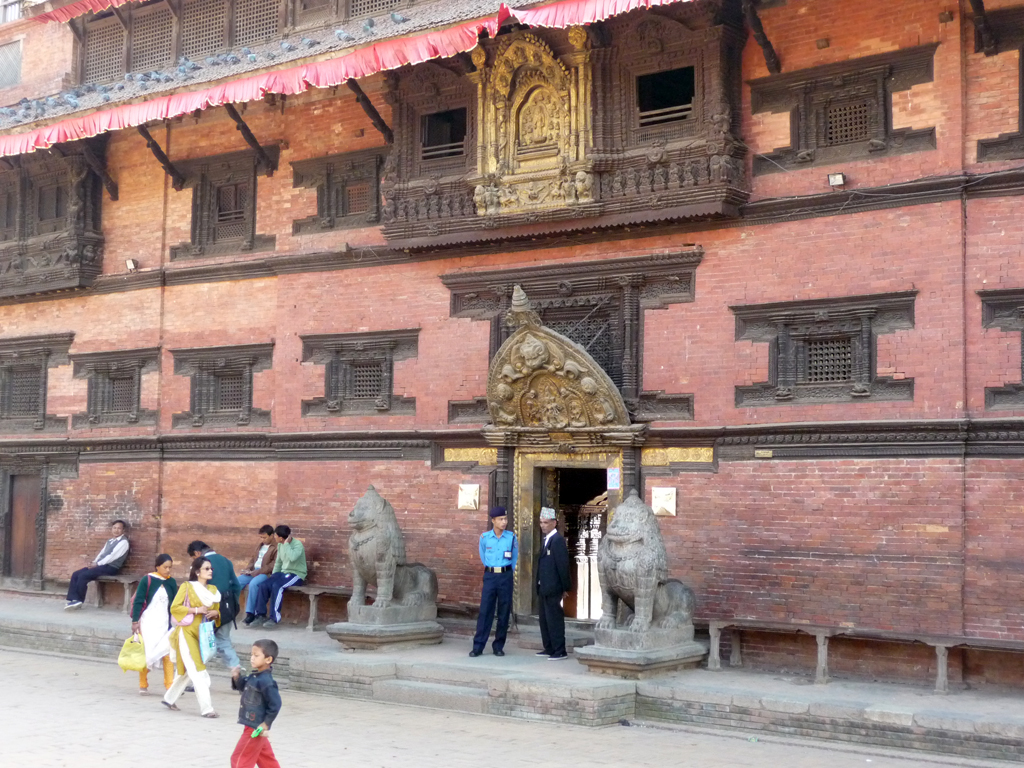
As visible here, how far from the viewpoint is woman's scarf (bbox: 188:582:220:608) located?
39.4 feet

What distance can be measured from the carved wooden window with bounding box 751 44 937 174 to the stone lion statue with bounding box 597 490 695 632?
14.0ft

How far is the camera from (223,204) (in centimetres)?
1903

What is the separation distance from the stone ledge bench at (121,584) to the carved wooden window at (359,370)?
405 cm

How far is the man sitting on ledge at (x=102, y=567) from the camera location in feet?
62.1

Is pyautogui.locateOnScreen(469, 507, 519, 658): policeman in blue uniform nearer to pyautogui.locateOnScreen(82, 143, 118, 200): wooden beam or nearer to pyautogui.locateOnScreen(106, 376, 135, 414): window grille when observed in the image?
pyautogui.locateOnScreen(106, 376, 135, 414): window grille

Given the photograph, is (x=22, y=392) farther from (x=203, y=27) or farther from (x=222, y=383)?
(x=203, y=27)

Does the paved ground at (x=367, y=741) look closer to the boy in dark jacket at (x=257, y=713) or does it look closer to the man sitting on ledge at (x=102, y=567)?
the boy in dark jacket at (x=257, y=713)

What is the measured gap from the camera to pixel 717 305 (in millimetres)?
14070

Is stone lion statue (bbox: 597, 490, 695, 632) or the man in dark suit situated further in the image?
the man in dark suit

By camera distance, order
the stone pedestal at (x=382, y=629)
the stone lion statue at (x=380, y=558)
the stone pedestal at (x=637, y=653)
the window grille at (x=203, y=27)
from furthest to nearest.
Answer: the window grille at (x=203, y=27), the stone lion statue at (x=380, y=558), the stone pedestal at (x=382, y=629), the stone pedestal at (x=637, y=653)

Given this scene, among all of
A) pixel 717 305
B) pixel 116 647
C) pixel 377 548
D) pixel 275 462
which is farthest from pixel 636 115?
pixel 116 647

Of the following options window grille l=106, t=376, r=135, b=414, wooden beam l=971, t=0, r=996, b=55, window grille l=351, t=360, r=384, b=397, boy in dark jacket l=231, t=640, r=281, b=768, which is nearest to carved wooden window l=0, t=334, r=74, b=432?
window grille l=106, t=376, r=135, b=414

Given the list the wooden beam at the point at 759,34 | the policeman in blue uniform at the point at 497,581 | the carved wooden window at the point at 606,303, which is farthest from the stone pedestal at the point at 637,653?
the wooden beam at the point at 759,34

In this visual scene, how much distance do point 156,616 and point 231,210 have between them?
7855mm
